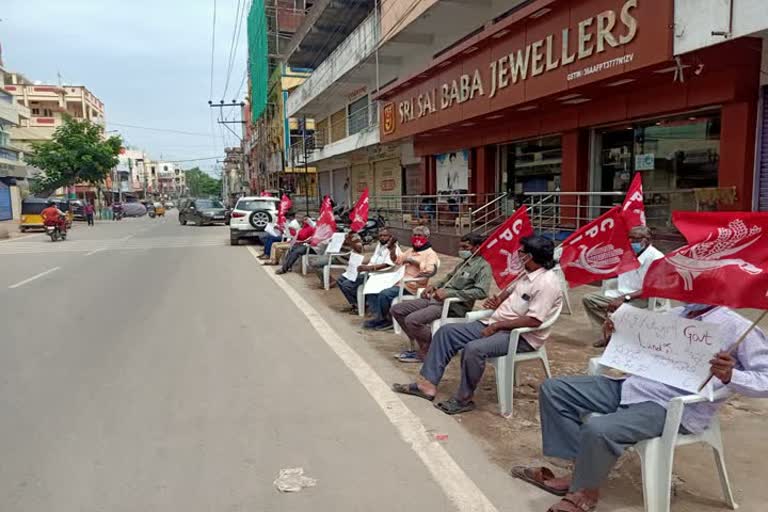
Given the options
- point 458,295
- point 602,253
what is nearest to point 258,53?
point 458,295

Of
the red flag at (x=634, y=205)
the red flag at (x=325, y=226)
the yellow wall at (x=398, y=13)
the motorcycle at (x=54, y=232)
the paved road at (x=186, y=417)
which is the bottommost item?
the paved road at (x=186, y=417)

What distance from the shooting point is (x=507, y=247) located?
17.2 feet

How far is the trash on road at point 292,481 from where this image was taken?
10.4ft

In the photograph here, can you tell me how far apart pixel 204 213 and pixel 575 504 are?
107 ft

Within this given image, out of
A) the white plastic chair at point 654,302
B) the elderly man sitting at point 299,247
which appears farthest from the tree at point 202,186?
the white plastic chair at point 654,302

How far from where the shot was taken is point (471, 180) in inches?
675

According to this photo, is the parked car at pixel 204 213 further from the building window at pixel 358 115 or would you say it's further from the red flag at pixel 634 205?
the red flag at pixel 634 205

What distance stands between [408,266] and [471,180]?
434 inches

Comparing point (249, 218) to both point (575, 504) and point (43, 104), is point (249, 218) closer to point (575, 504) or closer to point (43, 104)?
point (575, 504)

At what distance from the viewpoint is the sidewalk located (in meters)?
3.07

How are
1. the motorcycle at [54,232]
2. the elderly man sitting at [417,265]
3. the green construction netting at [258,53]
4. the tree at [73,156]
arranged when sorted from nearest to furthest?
the elderly man sitting at [417,265], the motorcycle at [54,232], the tree at [73,156], the green construction netting at [258,53]

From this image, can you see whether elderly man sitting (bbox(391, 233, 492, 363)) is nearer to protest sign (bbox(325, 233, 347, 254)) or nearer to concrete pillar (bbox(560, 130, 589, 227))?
protest sign (bbox(325, 233, 347, 254))

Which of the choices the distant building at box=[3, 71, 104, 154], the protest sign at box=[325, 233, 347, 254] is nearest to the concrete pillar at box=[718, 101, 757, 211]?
the protest sign at box=[325, 233, 347, 254]

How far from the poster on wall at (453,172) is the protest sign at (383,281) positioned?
1098cm
